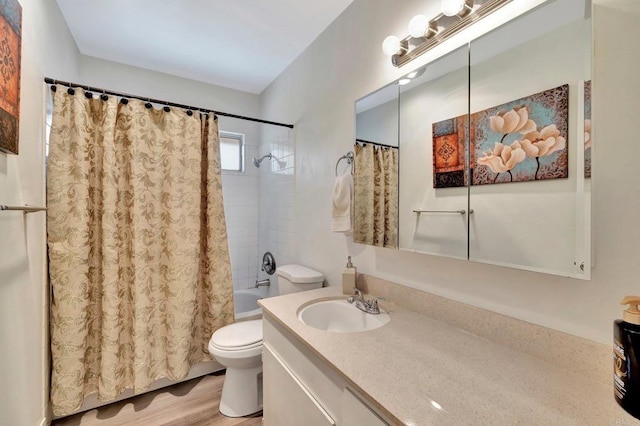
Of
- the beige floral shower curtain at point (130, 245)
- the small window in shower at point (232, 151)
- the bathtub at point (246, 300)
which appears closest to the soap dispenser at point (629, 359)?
the beige floral shower curtain at point (130, 245)

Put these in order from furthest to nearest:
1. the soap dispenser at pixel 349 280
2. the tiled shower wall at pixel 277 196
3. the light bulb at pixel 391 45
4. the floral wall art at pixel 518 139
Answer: the tiled shower wall at pixel 277 196 → the soap dispenser at pixel 349 280 → the light bulb at pixel 391 45 → the floral wall art at pixel 518 139

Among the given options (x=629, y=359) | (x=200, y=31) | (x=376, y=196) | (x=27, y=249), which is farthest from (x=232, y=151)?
(x=629, y=359)

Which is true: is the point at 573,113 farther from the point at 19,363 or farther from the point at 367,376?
the point at 19,363

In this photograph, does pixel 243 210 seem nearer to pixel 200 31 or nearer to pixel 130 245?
pixel 130 245

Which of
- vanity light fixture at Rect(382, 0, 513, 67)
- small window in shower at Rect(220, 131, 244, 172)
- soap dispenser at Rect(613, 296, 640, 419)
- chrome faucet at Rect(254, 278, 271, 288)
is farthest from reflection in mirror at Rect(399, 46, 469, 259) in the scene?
small window in shower at Rect(220, 131, 244, 172)

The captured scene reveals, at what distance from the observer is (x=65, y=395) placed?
61.7 inches

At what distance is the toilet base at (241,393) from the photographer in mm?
1669

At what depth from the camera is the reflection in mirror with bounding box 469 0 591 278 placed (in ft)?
2.56

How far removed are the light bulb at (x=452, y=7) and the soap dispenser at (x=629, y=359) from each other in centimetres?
109

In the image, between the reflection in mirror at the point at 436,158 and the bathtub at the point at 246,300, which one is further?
the bathtub at the point at 246,300

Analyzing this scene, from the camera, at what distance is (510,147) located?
3.04ft

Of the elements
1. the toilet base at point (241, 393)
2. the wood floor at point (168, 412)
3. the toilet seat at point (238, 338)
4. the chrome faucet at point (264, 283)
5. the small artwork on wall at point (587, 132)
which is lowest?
the wood floor at point (168, 412)

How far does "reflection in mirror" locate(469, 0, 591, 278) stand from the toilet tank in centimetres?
107

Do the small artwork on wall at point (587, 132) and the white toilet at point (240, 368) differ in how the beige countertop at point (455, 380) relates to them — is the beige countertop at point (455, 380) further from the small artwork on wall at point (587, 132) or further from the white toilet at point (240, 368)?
the white toilet at point (240, 368)
